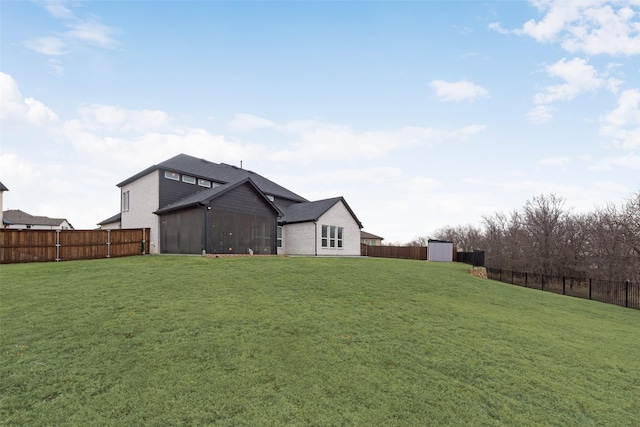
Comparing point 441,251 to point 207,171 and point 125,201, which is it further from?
point 125,201

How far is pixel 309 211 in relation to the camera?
27281 mm

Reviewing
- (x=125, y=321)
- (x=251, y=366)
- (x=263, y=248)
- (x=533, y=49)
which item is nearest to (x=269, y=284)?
(x=125, y=321)

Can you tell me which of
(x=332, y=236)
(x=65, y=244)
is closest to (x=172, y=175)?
(x=65, y=244)

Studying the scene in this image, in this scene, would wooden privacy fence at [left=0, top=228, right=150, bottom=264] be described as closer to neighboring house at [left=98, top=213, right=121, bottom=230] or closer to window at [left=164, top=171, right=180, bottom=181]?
window at [left=164, top=171, right=180, bottom=181]

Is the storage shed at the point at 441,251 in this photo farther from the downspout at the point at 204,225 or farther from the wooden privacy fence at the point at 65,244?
the wooden privacy fence at the point at 65,244

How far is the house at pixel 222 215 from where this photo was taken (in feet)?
62.8

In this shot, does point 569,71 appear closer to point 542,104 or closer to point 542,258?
point 542,104

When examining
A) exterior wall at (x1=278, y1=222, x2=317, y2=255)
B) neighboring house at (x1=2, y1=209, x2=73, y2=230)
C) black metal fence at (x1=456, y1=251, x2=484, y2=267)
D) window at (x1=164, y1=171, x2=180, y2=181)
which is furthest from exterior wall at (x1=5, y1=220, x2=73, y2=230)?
black metal fence at (x1=456, y1=251, x2=484, y2=267)

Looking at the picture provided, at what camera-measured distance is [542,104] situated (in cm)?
1536

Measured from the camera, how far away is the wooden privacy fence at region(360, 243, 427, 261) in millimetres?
36688

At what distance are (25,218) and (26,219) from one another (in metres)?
0.40

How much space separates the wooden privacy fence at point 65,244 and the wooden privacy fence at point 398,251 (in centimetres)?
2401

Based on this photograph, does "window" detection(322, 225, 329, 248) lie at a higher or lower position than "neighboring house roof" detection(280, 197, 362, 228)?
lower

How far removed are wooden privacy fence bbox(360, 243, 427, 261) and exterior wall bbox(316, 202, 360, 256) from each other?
6.53 meters
